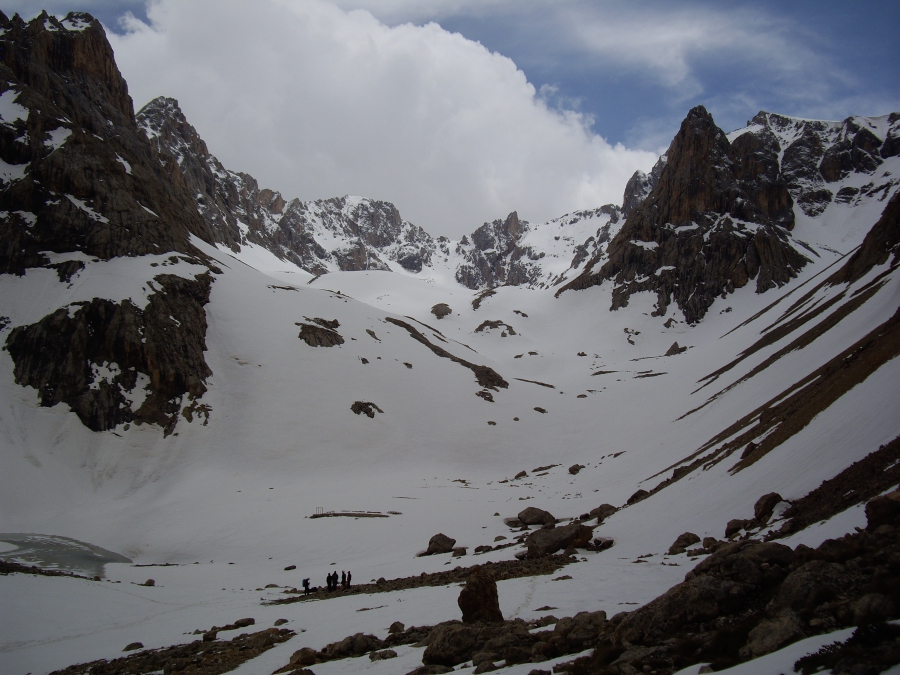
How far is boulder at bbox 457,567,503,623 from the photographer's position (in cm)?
1194

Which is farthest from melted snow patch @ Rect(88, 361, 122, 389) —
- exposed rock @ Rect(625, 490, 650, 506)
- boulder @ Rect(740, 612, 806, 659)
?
boulder @ Rect(740, 612, 806, 659)

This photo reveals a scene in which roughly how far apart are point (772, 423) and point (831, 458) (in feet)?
29.7

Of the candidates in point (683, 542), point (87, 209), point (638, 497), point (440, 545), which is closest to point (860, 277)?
point (638, 497)

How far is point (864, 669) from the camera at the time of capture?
4.52 meters

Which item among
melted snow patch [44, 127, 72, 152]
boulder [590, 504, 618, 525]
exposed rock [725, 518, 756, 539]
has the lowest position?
exposed rock [725, 518, 756, 539]

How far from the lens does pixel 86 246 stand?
5625cm

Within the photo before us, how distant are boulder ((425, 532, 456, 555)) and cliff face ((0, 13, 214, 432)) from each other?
32825 mm

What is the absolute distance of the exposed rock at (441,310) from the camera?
12691cm

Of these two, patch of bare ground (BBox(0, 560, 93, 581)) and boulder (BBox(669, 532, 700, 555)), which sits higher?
patch of bare ground (BBox(0, 560, 93, 581))

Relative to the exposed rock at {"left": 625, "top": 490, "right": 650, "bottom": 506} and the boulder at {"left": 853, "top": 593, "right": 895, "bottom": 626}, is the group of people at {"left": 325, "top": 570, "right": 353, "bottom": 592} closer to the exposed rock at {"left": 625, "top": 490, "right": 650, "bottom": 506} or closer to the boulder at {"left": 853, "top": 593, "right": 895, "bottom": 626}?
the exposed rock at {"left": 625, "top": 490, "right": 650, "bottom": 506}

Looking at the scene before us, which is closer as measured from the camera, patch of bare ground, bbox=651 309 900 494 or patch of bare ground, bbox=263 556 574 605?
patch of bare ground, bbox=263 556 574 605

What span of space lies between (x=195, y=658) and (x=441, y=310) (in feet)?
383

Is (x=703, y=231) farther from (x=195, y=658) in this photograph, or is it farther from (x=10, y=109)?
(x=195, y=658)

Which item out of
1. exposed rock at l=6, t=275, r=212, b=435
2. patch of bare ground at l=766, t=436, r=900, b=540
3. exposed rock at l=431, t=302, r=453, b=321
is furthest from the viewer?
exposed rock at l=431, t=302, r=453, b=321
